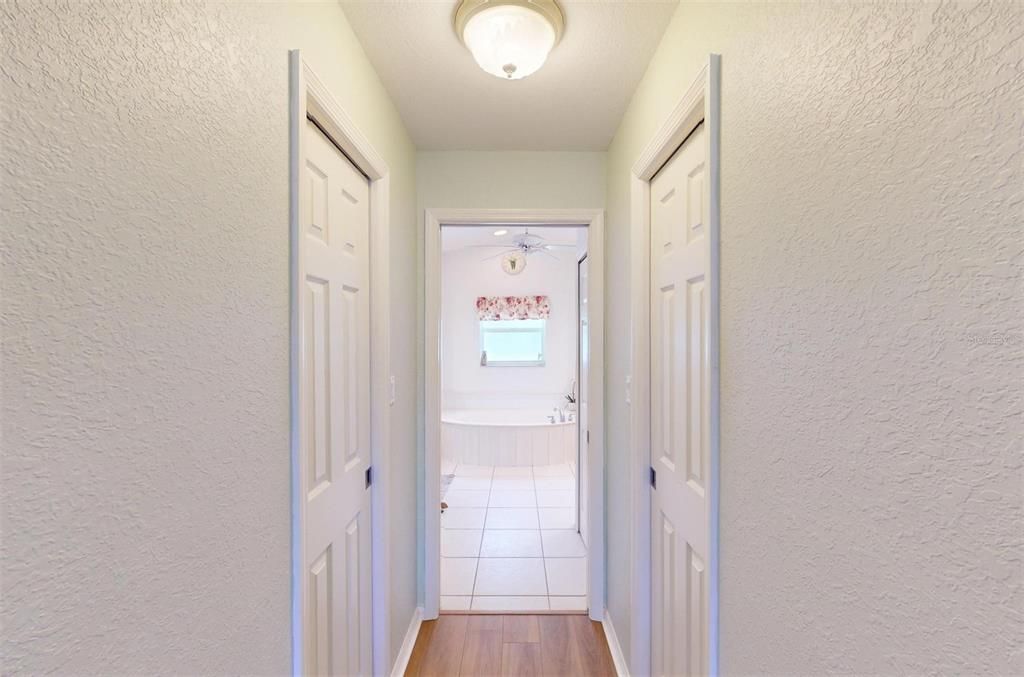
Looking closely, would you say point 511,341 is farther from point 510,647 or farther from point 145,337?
point 145,337

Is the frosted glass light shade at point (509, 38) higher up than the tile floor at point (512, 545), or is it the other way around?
the frosted glass light shade at point (509, 38)

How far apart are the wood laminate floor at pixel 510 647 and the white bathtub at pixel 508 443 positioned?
2.55 meters

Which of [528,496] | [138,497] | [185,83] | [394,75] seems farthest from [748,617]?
[528,496]

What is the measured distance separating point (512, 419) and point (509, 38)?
4.81m

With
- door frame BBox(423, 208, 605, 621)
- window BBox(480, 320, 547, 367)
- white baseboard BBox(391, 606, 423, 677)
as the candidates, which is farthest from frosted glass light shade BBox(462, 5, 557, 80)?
window BBox(480, 320, 547, 367)

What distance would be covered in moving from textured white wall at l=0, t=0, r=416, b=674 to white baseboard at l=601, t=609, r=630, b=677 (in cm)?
146

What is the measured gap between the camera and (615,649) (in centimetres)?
211

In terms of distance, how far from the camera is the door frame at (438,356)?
233cm

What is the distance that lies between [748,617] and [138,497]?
1074mm

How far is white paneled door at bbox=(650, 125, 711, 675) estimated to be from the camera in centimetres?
130

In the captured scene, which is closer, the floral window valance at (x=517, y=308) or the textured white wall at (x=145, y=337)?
the textured white wall at (x=145, y=337)

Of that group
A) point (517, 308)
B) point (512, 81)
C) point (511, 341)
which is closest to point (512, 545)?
point (512, 81)

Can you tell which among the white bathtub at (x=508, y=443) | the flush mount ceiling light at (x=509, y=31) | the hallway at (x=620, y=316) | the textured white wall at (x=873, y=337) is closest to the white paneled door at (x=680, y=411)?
the hallway at (x=620, y=316)

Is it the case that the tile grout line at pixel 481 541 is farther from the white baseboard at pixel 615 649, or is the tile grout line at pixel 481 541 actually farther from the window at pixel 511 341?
the window at pixel 511 341
